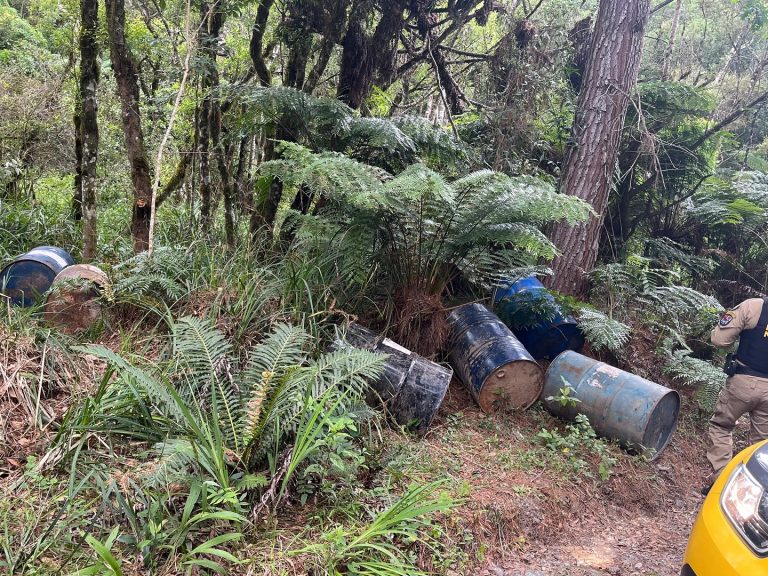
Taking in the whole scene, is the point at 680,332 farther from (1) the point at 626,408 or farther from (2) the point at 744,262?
(2) the point at 744,262

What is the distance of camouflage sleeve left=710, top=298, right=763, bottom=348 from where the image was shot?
4.36 m

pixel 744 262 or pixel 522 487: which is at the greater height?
pixel 744 262

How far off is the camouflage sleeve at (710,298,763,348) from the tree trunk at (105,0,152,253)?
17.0 feet

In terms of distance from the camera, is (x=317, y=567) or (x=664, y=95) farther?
(x=664, y=95)

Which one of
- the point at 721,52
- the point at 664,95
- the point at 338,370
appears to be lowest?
the point at 338,370

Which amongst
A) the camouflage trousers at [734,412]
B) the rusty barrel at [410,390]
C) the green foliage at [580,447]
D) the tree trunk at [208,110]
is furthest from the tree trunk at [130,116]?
the camouflage trousers at [734,412]

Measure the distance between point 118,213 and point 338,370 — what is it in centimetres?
508

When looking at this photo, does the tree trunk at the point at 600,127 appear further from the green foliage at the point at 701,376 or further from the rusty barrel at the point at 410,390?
the rusty barrel at the point at 410,390

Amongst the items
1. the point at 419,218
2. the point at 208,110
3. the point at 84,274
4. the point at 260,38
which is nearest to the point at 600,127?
the point at 419,218

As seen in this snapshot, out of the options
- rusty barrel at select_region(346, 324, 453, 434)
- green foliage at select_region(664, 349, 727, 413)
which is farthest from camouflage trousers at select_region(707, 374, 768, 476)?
rusty barrel at select_region(346, 324, 453, 434)

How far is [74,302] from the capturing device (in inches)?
158

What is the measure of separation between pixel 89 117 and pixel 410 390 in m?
3.88

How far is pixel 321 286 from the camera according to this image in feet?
14.4

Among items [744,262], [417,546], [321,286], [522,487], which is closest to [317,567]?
[417,546]
